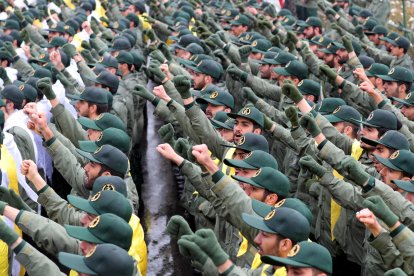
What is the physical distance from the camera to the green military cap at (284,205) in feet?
18.4

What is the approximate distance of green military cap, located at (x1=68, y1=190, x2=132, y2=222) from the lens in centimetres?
553

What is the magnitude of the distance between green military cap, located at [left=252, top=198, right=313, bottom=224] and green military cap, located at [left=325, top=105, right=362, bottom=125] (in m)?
2.56

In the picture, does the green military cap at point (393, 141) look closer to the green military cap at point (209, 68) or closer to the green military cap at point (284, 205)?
the green military cap at point (284, 205)

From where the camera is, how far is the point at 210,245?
4434 mm

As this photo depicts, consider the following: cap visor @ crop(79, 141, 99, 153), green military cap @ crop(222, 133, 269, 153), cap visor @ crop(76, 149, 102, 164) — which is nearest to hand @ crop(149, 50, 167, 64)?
cap visor @ crop(79, 141, 99, 153)

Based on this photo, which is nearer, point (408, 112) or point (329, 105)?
point (329, 105)

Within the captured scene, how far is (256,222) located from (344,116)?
10.4 feet

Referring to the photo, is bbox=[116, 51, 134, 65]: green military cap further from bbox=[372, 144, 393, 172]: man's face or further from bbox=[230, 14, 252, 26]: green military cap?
bbox=[372, 144, 393, 172]: man's face

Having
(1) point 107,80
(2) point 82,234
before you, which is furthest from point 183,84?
(2) point 82,234

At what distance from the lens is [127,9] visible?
57.0 ft

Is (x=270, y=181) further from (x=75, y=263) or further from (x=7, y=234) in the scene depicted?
(x=7, y=234)

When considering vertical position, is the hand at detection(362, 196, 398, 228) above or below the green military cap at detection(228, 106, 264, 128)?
above

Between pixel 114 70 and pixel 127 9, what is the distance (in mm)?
6851

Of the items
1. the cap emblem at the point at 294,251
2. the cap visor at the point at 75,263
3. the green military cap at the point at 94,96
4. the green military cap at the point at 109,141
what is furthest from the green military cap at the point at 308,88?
the cap visor at the point at 75,263
